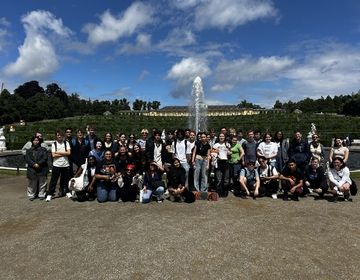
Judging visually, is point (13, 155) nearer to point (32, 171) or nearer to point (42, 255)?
point (32, 171)

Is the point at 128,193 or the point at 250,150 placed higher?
the point at 250,150

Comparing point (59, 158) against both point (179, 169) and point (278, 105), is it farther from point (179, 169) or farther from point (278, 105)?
point (278, 105)

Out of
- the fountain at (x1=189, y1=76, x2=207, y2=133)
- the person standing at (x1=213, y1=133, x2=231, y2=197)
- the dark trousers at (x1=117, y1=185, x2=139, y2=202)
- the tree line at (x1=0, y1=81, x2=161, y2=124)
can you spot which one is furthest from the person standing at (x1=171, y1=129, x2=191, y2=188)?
the tree line at (x1=0, y1=81, x2=161, y2=124)

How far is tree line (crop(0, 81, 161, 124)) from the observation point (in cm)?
8944

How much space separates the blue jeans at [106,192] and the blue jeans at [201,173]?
2.06 m

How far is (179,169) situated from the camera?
902 centimetres

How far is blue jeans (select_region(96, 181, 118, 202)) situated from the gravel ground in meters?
0.32

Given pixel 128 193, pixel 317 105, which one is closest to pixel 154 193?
pixel 128 193

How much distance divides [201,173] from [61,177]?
3.76m

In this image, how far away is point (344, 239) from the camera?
6227 mm

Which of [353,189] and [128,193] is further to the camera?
[353,189]

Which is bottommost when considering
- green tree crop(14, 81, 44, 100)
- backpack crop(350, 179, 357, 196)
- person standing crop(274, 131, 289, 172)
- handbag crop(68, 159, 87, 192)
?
backpack crop(350, 179, 357, 196)

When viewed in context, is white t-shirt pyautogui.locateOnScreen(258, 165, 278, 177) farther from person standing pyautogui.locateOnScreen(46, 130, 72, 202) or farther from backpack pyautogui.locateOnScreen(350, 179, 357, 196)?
person standing pyautogui.locateOnScreen(46, 130, 72, 202)

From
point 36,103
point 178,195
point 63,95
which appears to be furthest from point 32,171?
point 63,95
